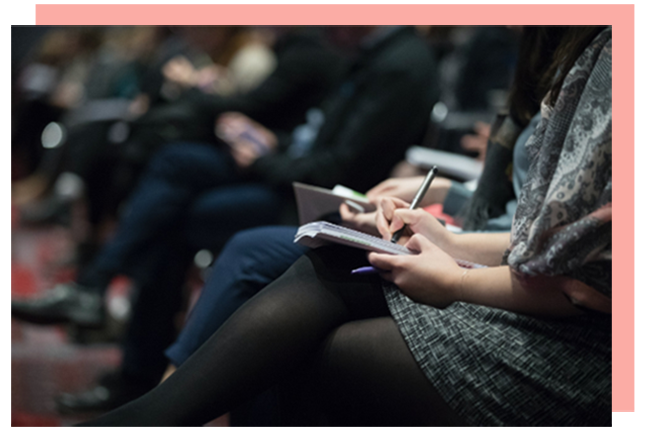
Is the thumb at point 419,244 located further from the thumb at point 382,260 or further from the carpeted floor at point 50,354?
the carpeted floor at point 50,354

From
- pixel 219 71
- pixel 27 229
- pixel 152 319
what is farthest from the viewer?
pixel 27 229

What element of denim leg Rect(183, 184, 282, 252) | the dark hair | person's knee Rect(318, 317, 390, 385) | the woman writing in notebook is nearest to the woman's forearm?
the woman writing in notebook

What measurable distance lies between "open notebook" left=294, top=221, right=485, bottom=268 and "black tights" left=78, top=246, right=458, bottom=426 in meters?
0.06

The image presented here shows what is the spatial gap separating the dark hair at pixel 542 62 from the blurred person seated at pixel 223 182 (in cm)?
59

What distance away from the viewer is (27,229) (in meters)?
4.13

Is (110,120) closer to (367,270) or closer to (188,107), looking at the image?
(188,107)

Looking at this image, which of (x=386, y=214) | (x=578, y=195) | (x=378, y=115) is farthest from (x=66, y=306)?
(x=578, y=195)

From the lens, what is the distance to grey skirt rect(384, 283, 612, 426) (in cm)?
70

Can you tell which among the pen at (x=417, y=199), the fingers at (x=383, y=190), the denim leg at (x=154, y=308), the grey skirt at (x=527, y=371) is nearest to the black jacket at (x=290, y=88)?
the denim leg at (x=154, y=308)

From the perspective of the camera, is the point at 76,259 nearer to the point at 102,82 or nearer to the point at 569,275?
the point at 102,82

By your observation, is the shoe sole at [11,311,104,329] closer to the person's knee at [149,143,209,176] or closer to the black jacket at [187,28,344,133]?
the person's knee at [149,143,209,176]

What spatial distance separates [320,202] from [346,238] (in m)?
0.30

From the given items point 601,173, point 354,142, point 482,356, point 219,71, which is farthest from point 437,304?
point 219,71

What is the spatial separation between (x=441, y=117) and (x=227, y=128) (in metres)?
0.69
